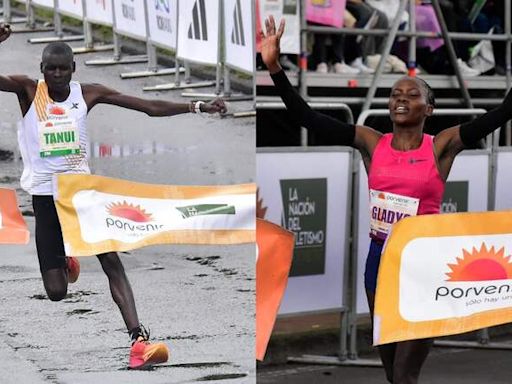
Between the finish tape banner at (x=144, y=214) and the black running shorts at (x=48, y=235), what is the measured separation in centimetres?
3

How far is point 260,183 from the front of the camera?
7.89 m

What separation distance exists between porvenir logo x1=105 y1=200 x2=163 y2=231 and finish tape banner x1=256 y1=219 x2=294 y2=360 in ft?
3.01

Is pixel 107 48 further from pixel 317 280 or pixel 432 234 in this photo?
pixel 317 280

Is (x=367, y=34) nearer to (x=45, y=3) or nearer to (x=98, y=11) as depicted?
(x=98, y=11)

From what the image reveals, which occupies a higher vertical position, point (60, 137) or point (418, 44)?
point (60, 137)

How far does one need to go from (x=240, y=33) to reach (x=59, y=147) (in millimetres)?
725

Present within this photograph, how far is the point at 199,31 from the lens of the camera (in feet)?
14.7

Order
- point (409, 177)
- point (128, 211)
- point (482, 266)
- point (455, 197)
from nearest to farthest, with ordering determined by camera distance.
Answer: point (128, 211) → point (409, 177) → point (482, 266) → point (455, 197)

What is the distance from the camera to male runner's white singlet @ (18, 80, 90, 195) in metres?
A: 4.29

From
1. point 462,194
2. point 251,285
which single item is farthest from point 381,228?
point 462,194

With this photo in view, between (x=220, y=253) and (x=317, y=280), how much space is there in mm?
3766

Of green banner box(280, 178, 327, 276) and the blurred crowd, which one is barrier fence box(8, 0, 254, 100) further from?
the blurred crowd

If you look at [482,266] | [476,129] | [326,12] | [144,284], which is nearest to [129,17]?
[144,284]

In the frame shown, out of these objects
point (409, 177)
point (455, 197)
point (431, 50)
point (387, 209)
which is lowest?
point (455, 197)
